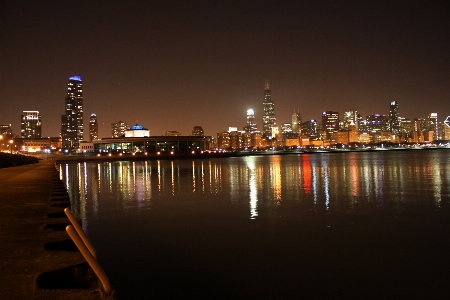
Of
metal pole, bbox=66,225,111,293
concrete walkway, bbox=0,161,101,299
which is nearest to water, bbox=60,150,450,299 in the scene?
concrete walkway, bbox=0,161,101,299

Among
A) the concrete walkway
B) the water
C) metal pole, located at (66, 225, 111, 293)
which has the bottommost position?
the water

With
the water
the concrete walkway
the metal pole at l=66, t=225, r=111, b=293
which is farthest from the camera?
the water

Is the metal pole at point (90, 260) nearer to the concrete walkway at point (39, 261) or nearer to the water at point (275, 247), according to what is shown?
the concrete walkway at point (39, 261)

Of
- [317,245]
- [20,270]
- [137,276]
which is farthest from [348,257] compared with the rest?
[20,270]

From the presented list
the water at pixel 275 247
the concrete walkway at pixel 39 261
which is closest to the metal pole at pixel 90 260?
the concrete walkway at pixel 39 261

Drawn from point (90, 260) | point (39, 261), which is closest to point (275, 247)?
point (39, 261)

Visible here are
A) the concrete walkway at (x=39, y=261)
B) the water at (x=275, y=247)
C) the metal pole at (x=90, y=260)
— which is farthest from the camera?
the water at (x=275, y=247)

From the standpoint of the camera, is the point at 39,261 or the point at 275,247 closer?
the point at 39,261

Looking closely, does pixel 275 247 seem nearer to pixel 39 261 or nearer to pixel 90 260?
pixel 39 261

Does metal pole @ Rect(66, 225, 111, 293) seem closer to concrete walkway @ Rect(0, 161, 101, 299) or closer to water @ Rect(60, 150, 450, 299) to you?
concrete walkway @ Rect(0, 161, 101, 299)

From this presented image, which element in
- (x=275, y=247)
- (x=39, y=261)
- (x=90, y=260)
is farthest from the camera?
(x=275, y=247)

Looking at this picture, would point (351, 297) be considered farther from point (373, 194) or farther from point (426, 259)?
point (373, 194)

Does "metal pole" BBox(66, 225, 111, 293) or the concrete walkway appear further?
the concrete walkway

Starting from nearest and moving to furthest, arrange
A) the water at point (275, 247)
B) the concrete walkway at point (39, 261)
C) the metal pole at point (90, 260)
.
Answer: the metal pole at point (90, 260) < the concrete walkway at point (39, 261) < the water at point (275, 247)
